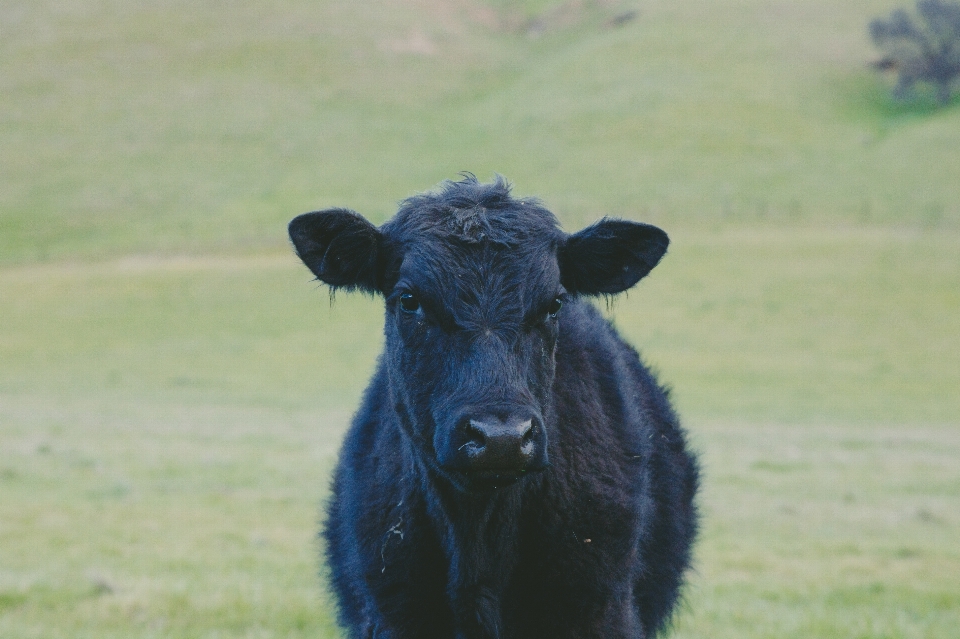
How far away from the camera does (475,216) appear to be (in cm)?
479

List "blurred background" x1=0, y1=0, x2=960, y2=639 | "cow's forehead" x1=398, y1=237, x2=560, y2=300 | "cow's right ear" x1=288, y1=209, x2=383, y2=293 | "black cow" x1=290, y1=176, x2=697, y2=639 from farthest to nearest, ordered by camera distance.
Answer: "blurred background" x1=0, y1=0, x2=960, y2=639
"cow's right ear" x1=288, y1=209, x2=383, y2=293
"cow's forehead" x1=398, y1=237, x2=560, y2=300
"black cow" x1=290, y1=176, x2=697, y2=639

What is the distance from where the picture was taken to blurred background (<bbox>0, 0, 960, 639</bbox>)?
9.26 meters

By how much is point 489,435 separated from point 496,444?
1.7 inches

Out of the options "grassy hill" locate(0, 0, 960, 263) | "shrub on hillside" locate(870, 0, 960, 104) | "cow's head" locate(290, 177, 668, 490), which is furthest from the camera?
"shrub on hillside" locate(870, 0, 960, 104)

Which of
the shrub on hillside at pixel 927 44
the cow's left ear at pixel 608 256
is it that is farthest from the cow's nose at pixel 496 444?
the shrub on hillside at pixel 927 44

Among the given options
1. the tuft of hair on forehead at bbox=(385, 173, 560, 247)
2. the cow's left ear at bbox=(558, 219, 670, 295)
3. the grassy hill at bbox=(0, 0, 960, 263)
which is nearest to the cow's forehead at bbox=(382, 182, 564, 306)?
the tuft of hair on forehead at bbox=(385, 173, 560, 247)

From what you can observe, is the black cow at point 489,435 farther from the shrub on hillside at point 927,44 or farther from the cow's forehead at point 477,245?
the shrub on hillside at point 927,44

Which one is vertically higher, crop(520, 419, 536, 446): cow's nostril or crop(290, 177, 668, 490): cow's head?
crop(290, 177, 668, 490): cow's head

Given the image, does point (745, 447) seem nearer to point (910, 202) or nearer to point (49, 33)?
point (910, 202)

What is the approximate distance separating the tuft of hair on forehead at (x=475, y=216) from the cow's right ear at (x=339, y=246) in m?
0.18

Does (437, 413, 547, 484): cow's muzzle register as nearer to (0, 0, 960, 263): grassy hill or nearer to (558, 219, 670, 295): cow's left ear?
(558, 219, 670, 295): cow's left ear

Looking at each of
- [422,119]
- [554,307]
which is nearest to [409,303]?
[554,307]

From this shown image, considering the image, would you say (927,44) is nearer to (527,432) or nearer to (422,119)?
(422,119)

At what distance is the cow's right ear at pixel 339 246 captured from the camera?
488 cm
